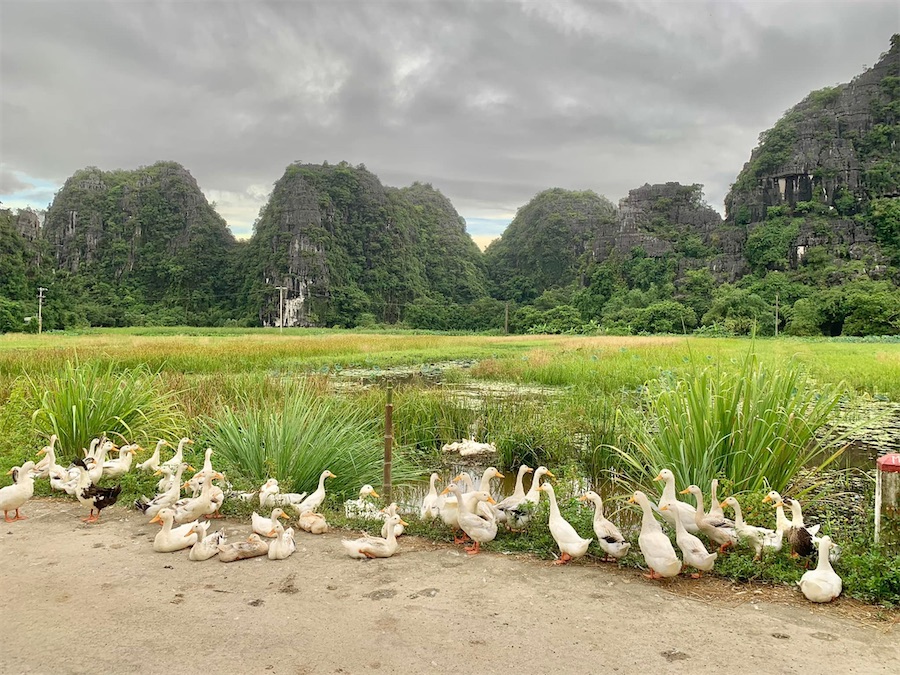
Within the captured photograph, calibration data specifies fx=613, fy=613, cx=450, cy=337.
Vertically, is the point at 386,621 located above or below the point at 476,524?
below

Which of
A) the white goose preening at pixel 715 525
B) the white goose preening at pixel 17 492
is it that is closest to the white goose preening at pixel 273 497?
the white goose preening at pixel 17 492

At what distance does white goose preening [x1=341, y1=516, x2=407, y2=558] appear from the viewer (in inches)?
149

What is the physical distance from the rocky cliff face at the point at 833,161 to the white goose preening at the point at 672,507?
56257 mm

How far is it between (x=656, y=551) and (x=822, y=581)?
81 centimetres

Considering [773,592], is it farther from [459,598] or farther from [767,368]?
[767,368]

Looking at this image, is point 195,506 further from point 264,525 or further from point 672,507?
point 672,507

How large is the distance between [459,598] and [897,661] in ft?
6.43

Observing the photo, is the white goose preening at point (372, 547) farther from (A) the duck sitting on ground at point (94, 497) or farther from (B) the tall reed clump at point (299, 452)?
(A) the duck sitting on ground at point (94, 497)

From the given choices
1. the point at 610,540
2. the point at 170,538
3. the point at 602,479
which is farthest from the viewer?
the point at 602,479

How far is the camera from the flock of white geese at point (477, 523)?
3.46 m

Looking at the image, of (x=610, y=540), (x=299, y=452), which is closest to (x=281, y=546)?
(x=299, y=452)

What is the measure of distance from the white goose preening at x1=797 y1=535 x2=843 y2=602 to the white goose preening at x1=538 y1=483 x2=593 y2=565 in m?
1.13

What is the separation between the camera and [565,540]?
3699 millimetres

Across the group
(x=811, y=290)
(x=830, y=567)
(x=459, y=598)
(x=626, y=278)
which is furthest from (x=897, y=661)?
(x=626, y=278)
